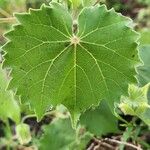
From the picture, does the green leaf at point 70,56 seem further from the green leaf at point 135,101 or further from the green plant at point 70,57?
the green leaf at point 135,101

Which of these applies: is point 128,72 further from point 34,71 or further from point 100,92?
point 34,71

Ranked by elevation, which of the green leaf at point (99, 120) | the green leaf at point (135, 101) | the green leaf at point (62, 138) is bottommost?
the green leaf at point (135, 101)

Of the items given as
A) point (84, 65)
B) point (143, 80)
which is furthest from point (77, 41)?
point (143, 80)

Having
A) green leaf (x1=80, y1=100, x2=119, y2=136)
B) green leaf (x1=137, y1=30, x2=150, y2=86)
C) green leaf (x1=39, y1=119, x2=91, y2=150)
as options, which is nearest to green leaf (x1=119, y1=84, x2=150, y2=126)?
green leaf (x1=137, y1=30, x2=150, y2=86)

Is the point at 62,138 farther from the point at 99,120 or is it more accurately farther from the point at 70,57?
the point at 70,57

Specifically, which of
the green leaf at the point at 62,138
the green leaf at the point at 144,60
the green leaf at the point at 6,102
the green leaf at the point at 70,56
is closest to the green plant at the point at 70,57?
the green leaf at the point at 70,56

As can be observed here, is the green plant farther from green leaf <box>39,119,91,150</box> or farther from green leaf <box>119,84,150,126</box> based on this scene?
green leaf <box>39,119,91,150</box>
